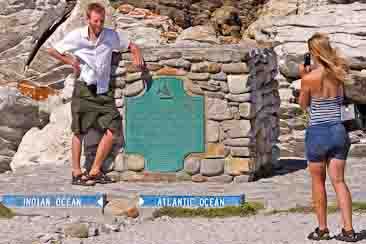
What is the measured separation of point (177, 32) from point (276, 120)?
7455mm

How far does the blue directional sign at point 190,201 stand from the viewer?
1066 centimetres

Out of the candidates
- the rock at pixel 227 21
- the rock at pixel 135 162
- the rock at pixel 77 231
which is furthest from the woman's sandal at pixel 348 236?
the rock at pixel 227 21

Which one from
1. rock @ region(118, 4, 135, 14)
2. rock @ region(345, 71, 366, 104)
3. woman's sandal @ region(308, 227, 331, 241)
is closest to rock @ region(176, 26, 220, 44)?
rock @ region(118, 4, 135, 14)

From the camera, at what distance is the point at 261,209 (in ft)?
34.7

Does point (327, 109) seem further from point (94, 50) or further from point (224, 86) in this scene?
point (94, 50)

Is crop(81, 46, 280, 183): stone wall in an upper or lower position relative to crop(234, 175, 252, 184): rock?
upper

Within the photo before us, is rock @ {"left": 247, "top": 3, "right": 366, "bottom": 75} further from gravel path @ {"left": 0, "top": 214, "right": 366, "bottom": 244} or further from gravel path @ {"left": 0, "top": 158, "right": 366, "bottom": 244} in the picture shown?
gravel path @ {"left": 0, "top": 214, "right": 366, "bottom": 244}

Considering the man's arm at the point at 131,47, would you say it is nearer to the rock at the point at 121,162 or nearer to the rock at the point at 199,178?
the rock at the point at 121,162

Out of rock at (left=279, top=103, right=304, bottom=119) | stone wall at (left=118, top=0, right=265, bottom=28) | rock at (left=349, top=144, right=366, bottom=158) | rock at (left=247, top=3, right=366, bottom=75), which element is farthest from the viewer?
stone wall at (left=118, top=0, right=265, bottom=28)

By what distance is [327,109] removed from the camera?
870 centimetres

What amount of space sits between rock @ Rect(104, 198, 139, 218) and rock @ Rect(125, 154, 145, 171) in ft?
5.67

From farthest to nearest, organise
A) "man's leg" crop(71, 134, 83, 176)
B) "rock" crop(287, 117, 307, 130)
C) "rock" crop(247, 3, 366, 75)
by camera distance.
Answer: "rock" crop(287, 117, 307, 130)
"rock" crop(247, 3, 366, 75)
"man's leg" crop(71, 134, 83, 176)

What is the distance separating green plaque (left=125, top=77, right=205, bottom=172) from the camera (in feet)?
40.2

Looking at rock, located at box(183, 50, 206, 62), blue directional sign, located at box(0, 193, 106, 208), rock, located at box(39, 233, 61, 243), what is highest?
rock, located at box(183, 50, 206, 62)
